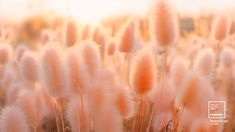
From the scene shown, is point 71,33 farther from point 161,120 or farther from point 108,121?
point 108,121

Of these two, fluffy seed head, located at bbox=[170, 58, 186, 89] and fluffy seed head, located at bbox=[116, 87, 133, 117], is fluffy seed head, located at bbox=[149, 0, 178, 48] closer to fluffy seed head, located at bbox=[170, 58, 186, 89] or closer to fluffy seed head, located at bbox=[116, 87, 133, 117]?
fluffy seed head, located at bbox=[170, 58, 186, 89]

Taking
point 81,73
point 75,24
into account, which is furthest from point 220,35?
point 81,73

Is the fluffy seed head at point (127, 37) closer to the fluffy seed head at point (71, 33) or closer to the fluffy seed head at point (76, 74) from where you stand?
the fluffy seed head at point (71, 33)

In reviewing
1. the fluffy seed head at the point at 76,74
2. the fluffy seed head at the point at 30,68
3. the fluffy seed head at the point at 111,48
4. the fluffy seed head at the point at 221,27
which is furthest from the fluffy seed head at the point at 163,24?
the fluffy seed head at the point at 111,48

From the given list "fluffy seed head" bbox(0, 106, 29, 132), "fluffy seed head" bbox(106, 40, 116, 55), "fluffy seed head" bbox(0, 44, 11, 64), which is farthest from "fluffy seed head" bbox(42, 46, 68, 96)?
"fluffy seed head" bbox(106, 40, 116, 55)

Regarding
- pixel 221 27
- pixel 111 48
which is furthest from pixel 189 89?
pixel 111 48

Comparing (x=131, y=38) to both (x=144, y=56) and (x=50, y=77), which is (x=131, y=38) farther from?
(x=50, y=77)
